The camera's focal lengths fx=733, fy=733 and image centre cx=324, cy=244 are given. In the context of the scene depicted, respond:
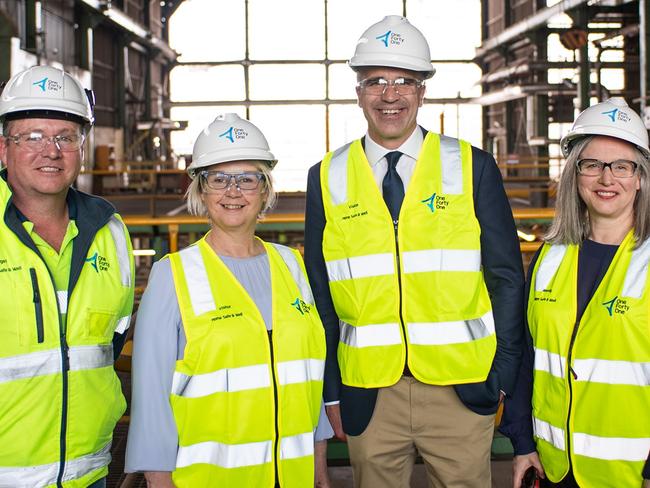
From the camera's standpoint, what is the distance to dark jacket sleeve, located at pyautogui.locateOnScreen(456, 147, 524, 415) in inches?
106

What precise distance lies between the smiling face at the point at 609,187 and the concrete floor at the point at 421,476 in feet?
6.02

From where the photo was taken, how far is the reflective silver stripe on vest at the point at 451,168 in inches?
108

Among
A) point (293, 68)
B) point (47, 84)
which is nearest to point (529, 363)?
point (47, 84)

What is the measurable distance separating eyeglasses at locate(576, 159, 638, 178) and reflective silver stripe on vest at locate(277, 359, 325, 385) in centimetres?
114

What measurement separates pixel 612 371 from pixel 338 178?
1203mm

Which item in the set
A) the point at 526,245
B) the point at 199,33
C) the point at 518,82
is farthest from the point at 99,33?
the point at 526,245

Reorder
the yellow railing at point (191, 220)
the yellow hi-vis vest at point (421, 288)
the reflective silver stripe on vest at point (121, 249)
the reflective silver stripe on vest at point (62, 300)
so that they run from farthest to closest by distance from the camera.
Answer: the yellow railing at point (191, 220) < the yellow hi-vis vest at point (421, 288) < the reflective silver stripe on vest at point (121, 249) < the reflective silver stripe on vest at point (62, 300)

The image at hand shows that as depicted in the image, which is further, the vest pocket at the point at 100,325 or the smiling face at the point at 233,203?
the smiling face at the point at 233,203

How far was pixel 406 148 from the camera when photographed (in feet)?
9.22

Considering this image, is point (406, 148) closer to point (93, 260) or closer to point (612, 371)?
point (612, 371)

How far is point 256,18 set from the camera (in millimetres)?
26156

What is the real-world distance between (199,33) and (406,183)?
25.7 metres

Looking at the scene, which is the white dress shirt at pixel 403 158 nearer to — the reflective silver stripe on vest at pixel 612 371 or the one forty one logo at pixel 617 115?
the one forty one logo at pixel 617 115

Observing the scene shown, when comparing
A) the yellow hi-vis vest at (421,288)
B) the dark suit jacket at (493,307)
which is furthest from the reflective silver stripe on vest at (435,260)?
the dark suit jacket at (493,307)
